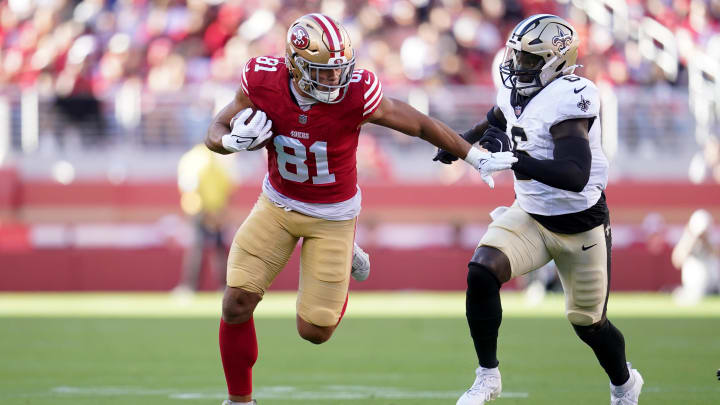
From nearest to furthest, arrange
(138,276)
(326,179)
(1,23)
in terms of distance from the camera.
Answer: (326,179) → (138,276) → (1,23)

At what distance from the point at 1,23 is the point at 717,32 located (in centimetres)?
1285

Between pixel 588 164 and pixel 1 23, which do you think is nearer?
pixel 588 164

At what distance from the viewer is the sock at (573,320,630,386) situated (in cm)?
623

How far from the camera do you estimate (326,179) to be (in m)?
6.29

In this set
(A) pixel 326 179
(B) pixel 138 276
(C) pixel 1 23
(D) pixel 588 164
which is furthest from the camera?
(C) pixel 1 23

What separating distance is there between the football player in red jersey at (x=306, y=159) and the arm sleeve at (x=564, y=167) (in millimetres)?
114

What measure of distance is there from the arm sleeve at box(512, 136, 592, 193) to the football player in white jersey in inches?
1.5

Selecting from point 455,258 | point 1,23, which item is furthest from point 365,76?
point 1,23

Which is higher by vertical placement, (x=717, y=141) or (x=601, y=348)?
(x=601, y=348)

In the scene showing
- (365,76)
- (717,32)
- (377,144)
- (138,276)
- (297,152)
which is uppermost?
(365,76)

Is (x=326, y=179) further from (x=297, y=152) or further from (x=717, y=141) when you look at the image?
(x=717, y=141)

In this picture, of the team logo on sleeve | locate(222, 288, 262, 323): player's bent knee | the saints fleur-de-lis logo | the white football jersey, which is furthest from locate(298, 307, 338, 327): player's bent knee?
the saints fleur-de-lis logo

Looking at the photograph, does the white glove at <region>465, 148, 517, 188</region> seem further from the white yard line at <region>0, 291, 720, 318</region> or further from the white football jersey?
the white yard line at <region>0, 291, 720, 318</region>

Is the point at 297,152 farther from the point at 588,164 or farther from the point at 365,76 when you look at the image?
the point at 588,164
